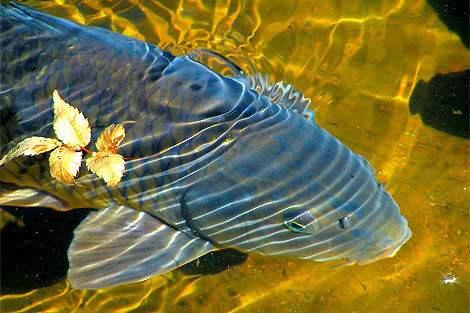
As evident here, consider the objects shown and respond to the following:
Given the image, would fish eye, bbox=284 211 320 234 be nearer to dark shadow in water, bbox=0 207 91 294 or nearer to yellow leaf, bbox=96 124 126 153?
yellow leaf, bbox=96 124 126 153

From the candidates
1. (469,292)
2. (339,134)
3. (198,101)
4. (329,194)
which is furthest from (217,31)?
(469,292)

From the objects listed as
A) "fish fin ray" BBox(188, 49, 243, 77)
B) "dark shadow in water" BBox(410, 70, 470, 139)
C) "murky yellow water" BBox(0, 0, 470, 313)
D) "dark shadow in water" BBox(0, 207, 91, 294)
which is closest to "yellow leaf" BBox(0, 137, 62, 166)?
"dark shadow in water" BBox(0, 207, 91, 294)

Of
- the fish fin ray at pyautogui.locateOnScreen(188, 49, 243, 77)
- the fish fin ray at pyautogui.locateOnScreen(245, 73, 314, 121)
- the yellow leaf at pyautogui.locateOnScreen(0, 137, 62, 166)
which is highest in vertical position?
the yellow leaf at pyautogui.locateOnScreen(0, 137, 62, 166)

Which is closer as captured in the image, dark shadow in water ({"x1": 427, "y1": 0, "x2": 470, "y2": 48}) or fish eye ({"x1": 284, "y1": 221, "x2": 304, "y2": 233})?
fish eye ({"x1": 284, "y1": 221, "x2": 304, "y2": 233})

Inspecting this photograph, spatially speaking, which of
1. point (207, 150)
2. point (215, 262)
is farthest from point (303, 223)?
point (215, 262)

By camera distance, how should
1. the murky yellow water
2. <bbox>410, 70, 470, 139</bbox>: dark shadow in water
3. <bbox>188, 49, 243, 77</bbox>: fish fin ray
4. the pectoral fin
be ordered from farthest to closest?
<bbox>188, 49, 243, 77</bbox>: fish fin ray, <bbox>410, 70, 470, 139</bbox>: dark shadow in water, the murky yellow water, the pectoral fin

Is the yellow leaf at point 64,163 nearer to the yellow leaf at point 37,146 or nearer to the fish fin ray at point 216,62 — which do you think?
the yellow leaf at point 37,146

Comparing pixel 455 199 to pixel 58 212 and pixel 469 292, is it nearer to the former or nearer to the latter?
pixel 469 292
